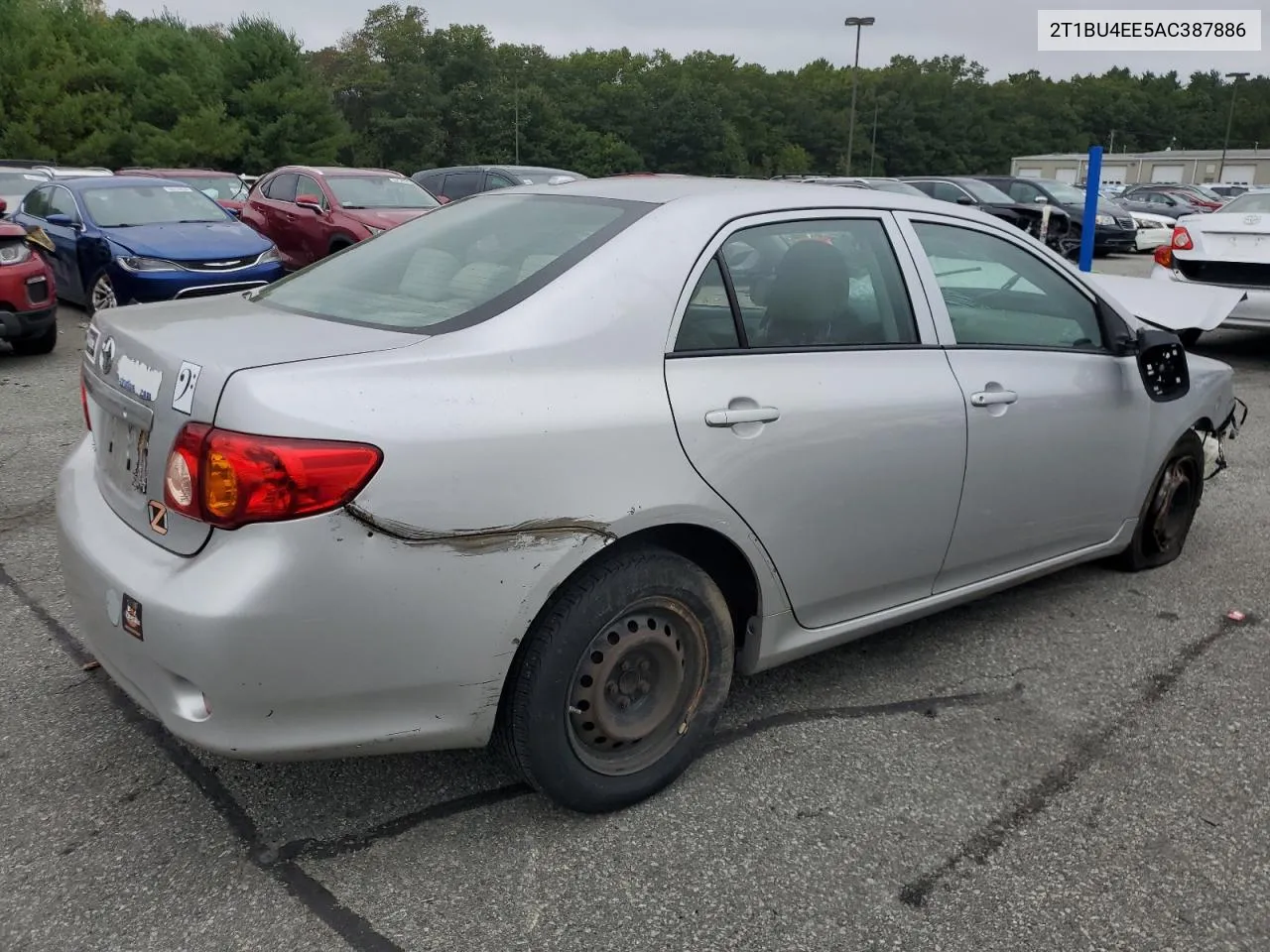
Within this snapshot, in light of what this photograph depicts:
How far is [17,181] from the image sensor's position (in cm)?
1464

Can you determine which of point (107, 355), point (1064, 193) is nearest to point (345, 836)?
point (107, 355)

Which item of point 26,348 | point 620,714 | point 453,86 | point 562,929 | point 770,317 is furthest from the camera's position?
point 453,86

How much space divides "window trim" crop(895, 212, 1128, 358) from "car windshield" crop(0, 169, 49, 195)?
14.5 m

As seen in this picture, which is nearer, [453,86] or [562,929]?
[562,929]

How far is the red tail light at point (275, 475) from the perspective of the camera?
2074mm

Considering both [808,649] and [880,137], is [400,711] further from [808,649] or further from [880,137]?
[880,137]

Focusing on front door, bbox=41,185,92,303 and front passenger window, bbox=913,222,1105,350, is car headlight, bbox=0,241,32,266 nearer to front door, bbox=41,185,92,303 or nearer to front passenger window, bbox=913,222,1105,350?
front door, bbox=41,185,92,303

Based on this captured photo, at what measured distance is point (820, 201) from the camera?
3.15m

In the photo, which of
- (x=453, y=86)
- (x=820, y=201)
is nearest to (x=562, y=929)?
(x=820, y=201)

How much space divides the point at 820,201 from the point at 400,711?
6.25 feet

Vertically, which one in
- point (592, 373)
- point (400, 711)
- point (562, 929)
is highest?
point (592, 373)

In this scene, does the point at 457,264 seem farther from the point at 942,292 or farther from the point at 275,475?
the point at 942,292

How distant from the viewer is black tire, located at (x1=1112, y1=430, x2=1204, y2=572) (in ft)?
14.0

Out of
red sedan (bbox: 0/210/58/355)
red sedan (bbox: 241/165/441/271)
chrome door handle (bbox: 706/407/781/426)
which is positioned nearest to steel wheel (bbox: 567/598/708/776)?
chrome door handle (bbox: 706/407/781/426)
